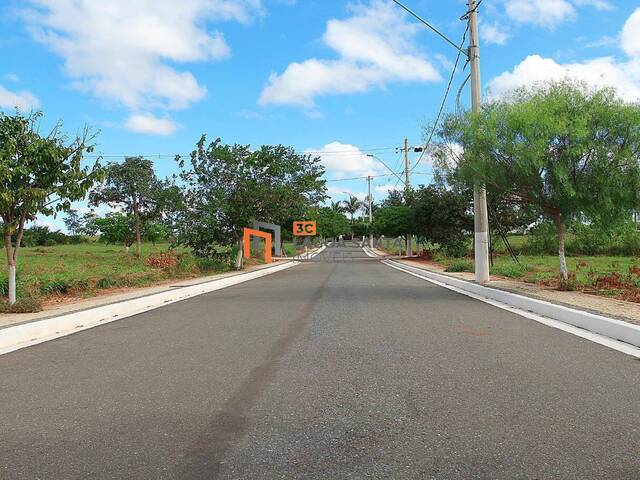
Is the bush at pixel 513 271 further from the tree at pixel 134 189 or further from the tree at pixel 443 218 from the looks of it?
the tree at pixel 134 189

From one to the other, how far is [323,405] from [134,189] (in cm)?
3513

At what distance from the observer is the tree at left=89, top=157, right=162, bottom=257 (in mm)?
37062

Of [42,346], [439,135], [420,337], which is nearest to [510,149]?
[439,135]

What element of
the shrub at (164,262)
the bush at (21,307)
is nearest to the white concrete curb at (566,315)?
the bush at (21,307)

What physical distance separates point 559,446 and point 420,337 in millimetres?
4377

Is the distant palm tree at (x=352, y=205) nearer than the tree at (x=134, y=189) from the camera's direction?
No

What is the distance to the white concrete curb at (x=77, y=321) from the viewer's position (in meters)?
8.40

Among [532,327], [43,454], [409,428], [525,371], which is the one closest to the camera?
[43,454]

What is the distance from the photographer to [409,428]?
14.1ft

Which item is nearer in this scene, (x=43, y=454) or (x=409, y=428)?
(x=43, y=454)

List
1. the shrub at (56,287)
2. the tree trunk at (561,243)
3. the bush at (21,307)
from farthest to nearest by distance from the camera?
the shrub at (56,287), the tree trunk at (561,243), the bush at (21,307)

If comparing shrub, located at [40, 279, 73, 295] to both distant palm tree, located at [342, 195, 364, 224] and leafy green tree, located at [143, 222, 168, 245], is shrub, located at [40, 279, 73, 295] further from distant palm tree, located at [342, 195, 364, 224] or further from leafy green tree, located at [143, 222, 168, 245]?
distant palm tree, located at [342, 195, 364, 224]

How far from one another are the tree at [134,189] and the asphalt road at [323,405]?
29724mm

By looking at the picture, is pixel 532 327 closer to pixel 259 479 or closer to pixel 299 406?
pixel 299 406
